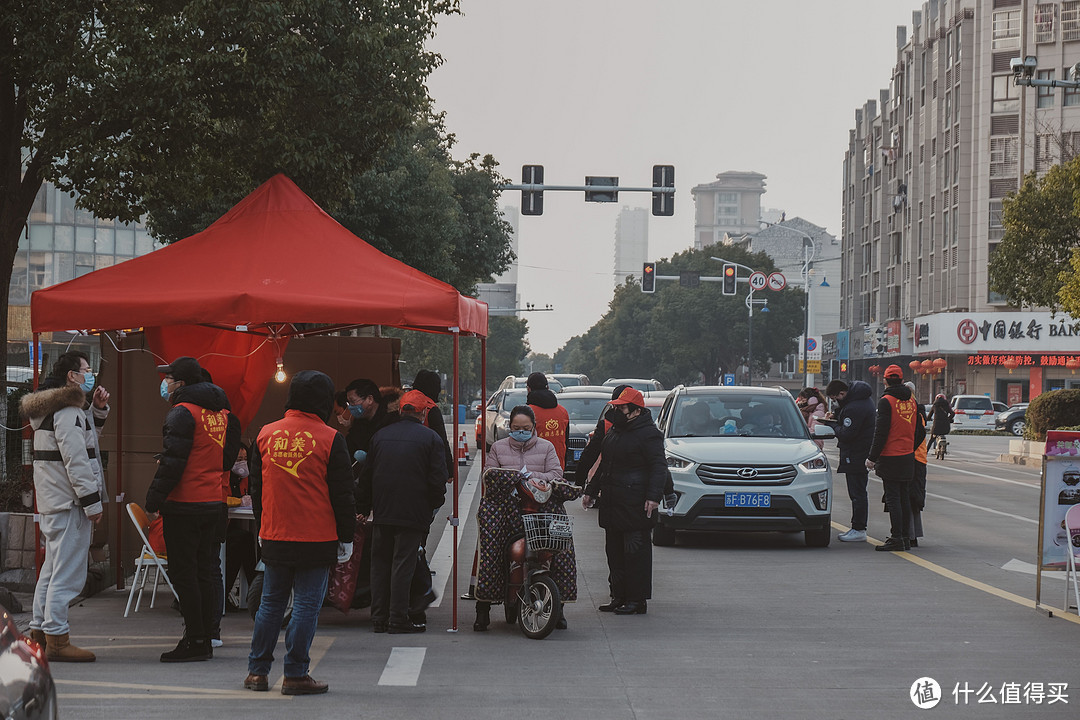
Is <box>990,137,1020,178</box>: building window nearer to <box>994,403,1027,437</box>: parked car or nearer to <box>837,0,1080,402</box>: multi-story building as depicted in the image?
<box>837,0,1080,402</box>: multi-story building

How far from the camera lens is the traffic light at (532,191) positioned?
2641 cm

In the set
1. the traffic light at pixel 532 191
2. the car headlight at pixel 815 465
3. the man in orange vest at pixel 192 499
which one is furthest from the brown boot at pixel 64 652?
the traffic light at pixel 532 191

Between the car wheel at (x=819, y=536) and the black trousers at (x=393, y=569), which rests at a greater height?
the black trousers at (x=393, y=569)

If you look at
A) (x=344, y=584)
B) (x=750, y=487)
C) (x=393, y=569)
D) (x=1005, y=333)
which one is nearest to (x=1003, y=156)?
(x=1005, y=333)

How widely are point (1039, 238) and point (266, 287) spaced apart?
101ft

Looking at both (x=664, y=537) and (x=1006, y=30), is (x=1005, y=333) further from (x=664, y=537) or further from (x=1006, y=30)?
(x=664, y=537)

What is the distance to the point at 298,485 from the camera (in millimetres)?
7227

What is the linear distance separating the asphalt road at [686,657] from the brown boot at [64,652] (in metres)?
0.12

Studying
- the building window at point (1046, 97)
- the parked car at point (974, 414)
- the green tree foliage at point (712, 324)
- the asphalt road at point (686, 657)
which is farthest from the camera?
the green tree foliage at point (712, 324)

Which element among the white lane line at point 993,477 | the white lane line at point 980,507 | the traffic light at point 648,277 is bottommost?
the white lane line at point 993,477

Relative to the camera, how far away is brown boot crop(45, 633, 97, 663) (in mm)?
8172

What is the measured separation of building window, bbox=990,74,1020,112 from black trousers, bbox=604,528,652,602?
5842 centimetres

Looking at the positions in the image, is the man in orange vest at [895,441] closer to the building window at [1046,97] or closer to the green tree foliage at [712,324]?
the building window at [1046,97]

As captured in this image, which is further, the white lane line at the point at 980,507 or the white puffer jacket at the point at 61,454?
the white lane line at the point at 980,507
